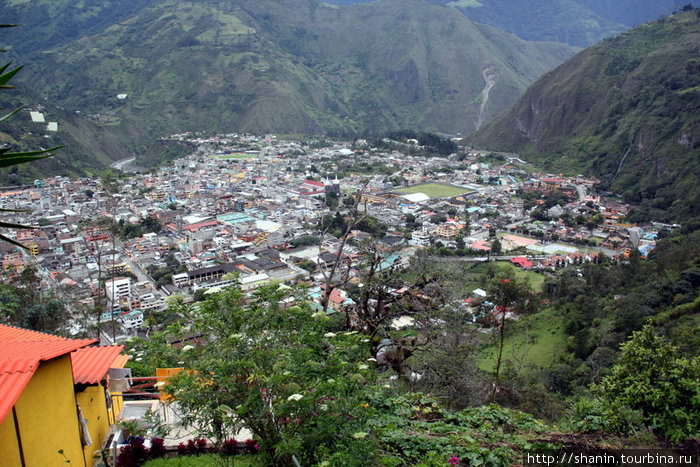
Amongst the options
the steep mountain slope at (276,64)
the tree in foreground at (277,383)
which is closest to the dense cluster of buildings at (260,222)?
the tree in foreground at (277,383)

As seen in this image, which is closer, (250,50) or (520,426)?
(520,426)

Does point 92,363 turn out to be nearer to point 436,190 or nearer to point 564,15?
point 436,190

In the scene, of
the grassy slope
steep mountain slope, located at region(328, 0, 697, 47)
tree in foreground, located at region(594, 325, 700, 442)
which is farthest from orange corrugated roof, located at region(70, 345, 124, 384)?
steep mountain slope, located at region(328, 0, 697, 47)

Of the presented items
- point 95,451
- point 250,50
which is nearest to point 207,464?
point 95,451

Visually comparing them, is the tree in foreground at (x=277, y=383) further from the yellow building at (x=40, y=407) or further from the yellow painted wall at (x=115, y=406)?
the yellow painted wall at (x=115, y=406)

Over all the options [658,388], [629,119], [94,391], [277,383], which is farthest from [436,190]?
[277,383]

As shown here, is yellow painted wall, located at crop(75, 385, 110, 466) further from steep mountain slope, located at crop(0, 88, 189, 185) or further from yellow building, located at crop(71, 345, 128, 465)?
steep mountain slope, located at crop(0, 88, 189, 185)

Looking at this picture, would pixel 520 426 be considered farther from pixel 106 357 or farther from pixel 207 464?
pixel 106 357
